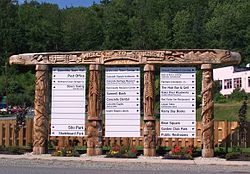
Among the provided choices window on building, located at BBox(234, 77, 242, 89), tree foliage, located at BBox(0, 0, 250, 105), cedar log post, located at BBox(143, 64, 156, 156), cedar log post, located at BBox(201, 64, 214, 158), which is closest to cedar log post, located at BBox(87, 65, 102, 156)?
cedar log post, located at BBox(143, 64, 156, 156)

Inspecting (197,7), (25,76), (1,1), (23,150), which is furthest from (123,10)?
(23,150)

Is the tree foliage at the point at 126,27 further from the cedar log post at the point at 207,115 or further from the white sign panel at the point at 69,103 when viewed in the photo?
the cedar log post at the point at 207,115

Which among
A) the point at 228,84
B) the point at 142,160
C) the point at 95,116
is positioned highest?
the point at 228,84

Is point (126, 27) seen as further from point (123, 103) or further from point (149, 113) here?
point (149, 113)

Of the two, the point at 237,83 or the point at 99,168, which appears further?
the point at 237,83

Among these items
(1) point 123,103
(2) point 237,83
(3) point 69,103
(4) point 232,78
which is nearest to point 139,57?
(1) point 123,103

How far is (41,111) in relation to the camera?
1797 centimetres

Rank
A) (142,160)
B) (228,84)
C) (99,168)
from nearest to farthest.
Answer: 1. (99,168)
2. (142,160)
3. (228,84)

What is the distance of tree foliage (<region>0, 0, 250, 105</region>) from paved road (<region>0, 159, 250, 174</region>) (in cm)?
8789

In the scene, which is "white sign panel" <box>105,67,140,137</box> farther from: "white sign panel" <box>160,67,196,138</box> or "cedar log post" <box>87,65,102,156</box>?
"white sign panel" <box>160,67,196,138</box>

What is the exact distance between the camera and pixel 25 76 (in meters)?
86.4

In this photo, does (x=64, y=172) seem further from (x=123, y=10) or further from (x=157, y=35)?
(x=123, y=10)

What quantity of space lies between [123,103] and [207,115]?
3045 mm

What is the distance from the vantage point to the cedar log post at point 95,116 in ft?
57.3
